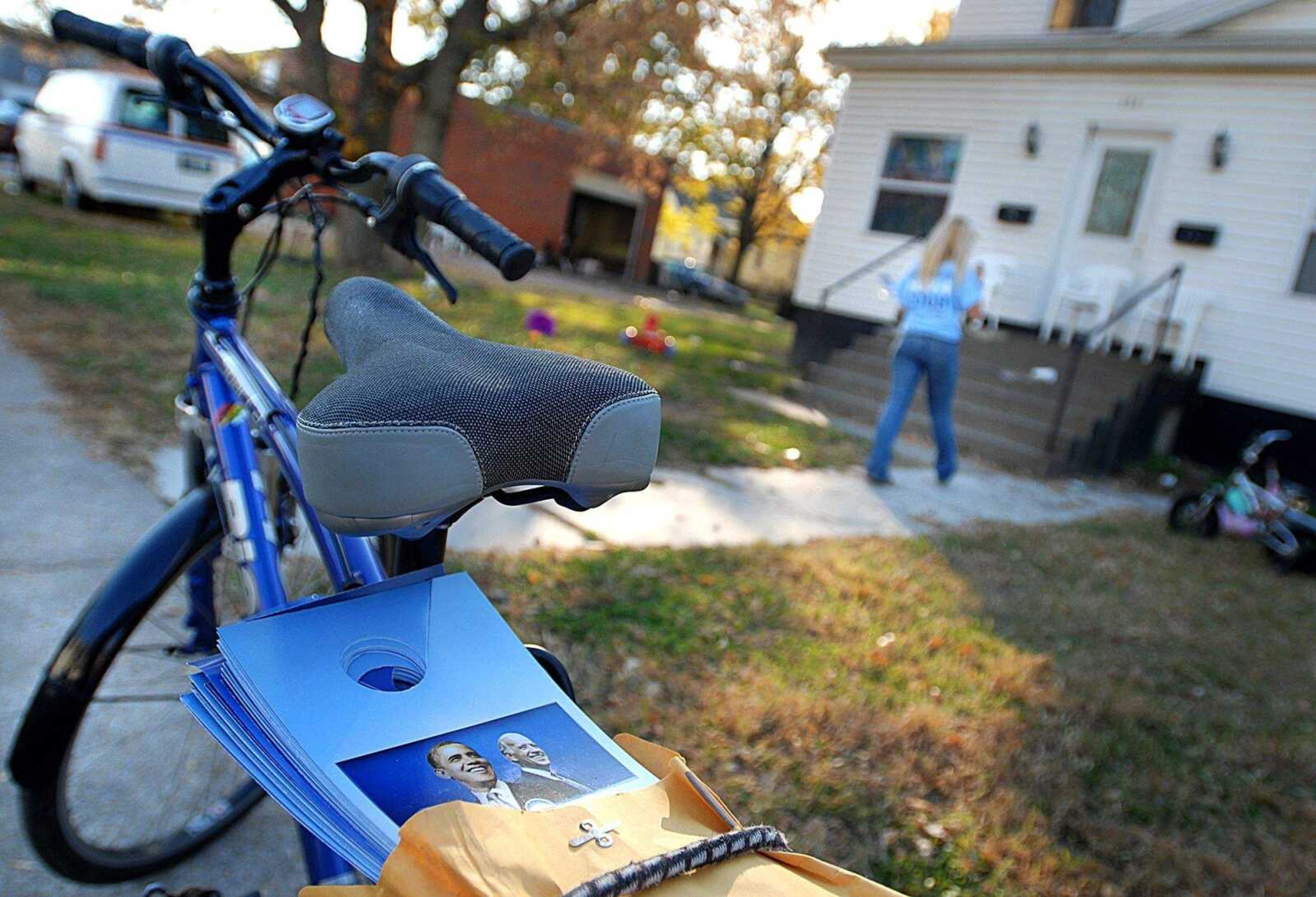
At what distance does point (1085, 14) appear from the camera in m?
11.7

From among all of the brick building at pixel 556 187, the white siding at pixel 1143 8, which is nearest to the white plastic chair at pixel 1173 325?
the white siding at pixel 1143 8

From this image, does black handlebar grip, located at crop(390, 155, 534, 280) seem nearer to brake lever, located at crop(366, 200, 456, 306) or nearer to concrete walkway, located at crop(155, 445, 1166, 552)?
brake lever, located at crop(366, 200, 456, 306)

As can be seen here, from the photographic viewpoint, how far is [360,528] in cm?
99

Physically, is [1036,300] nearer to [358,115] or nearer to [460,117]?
[358,115]

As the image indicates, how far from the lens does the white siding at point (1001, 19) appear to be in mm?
11766

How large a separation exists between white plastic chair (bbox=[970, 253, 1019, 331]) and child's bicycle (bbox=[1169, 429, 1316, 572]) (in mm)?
4274

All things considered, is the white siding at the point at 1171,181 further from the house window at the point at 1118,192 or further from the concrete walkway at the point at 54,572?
the concrete walkway at the point at 54,572

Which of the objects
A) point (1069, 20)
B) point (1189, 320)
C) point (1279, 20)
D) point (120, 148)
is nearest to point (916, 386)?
point (1189, 320)

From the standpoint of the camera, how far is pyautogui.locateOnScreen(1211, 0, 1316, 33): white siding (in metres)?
10.1

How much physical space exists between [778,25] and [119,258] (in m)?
12.0

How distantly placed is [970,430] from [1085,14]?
21.1 ft

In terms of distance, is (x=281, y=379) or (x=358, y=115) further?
(x=358, y=115)

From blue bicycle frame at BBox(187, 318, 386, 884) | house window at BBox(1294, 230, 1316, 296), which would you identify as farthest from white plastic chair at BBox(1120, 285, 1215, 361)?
blue bicycle frame at BBox(187, 318, 386, 884)

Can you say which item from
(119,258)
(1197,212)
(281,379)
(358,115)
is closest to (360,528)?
(281,379)
